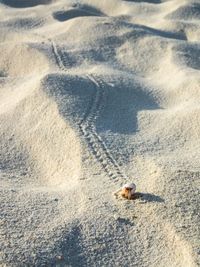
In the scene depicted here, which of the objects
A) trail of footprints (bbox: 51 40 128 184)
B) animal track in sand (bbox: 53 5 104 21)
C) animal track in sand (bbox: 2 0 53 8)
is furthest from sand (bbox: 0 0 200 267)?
animal track in sand (bbox: 2 0 53 8)

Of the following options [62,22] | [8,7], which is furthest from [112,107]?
[8,7]

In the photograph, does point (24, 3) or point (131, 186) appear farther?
point (24, 3)

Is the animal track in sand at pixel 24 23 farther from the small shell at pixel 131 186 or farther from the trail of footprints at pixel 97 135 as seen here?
the small shell at pixel 131 186

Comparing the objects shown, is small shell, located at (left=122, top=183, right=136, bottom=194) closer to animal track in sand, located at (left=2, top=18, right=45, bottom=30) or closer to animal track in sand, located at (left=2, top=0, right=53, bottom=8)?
animal track in sand, located at (left=2, top=18, right=45, bottom=30)

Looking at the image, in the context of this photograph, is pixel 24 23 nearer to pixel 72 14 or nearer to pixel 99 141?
pixel 72 14

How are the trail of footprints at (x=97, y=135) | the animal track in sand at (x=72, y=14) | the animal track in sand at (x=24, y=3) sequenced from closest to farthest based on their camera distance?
the trail of footprints at (x=97, y=135), the animal track in sand at (x=72, y=14), the animal track in sand at (x=24, y=3)

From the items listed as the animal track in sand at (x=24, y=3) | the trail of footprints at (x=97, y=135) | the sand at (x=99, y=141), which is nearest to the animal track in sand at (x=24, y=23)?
the sand at (x=99, y=141)

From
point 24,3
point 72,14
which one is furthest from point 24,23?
point 24,3

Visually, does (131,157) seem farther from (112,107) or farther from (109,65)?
(109,65)
